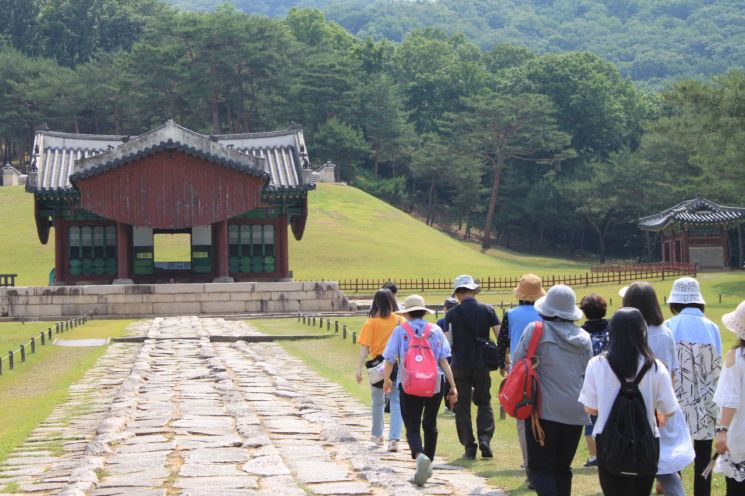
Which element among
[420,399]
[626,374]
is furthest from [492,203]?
[626,374]

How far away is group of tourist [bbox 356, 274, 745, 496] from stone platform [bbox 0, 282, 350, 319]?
27.1 meters

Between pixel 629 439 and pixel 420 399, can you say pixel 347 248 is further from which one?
pixel 629 439

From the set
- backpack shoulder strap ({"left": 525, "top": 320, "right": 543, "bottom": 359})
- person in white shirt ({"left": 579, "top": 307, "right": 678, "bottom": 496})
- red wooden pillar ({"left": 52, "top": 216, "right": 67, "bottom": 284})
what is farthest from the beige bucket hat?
red wooden pillar ({"left": 52, "top": 216, "right": 67, "bottom": 284})

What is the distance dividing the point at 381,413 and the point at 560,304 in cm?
409

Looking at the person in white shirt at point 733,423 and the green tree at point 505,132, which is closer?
the person in white shirt at point 733,423

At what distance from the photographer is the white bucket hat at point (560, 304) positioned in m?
9.16

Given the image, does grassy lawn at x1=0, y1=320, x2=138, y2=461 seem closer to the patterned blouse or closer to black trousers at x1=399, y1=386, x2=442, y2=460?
black trousers at x1=399, y1=386, x2=442, y2=460

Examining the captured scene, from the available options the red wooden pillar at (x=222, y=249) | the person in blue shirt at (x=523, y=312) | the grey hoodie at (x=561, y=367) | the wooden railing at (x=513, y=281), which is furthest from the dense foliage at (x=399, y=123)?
the grey hoodie at (x=561, y=367)

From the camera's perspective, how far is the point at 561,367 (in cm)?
919

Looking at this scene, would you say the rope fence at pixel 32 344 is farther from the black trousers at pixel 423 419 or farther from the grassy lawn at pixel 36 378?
the black trousers at pixel 423 419

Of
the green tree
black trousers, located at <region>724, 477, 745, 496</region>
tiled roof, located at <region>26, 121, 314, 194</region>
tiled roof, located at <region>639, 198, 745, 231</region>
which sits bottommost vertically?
black trousers, located at <region>724, 477, 745, 496</region>

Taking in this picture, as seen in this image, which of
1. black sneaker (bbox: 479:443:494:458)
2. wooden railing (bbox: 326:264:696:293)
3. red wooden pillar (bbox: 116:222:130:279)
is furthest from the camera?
wooden railing (bbox: 326:264:696:293)

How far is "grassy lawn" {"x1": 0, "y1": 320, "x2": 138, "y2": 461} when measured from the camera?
1540cm

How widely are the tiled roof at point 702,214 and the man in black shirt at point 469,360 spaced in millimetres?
57051
